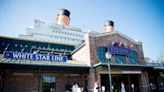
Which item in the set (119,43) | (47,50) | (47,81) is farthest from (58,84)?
(119,43)

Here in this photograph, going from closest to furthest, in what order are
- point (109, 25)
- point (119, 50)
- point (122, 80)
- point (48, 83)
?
point (48, 83) → point (119, 50) → point (122, 80) → point (109, 25)

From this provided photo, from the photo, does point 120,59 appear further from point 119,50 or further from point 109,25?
point 109,25

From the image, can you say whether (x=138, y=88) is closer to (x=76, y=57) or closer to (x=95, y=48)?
(x=95, y=48)

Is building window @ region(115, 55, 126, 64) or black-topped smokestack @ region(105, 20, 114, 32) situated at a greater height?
black-topped smokestack @ region(105, 20, 114, 32)

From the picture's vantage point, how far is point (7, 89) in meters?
14.7

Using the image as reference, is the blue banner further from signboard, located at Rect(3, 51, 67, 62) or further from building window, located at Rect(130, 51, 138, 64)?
signboard, located at Rect(3, 51, 67, 62)

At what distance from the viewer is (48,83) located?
1695cm

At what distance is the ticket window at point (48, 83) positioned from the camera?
16.8 meters

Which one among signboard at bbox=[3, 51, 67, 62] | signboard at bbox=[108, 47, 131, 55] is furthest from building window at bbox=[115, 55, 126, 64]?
signboard at bbox=[3, 51, 67, 62]

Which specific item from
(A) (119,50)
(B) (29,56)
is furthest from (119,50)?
(B) (29,56)

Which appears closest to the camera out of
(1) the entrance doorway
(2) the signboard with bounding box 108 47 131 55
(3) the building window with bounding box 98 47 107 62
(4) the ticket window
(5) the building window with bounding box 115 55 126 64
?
(4) the ticket window

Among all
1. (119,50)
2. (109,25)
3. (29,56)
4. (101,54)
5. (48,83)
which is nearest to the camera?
(29,56)

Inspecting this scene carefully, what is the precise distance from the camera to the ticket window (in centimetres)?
1678

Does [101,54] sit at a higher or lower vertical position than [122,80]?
higher
